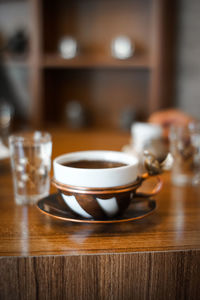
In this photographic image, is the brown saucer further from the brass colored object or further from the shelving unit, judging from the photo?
the shelving unit

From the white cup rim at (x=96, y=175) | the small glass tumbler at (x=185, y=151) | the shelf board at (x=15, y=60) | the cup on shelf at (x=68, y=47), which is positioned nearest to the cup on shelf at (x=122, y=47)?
the cup on shelf at (x=68, y=47)

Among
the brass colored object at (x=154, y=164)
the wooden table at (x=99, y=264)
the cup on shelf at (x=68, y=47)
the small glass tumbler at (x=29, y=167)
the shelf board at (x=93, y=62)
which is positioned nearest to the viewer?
the wooden table at (x=99, y=264)

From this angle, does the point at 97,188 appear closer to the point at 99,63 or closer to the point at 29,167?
the point at 29,167

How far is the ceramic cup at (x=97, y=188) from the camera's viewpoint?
2.10ft

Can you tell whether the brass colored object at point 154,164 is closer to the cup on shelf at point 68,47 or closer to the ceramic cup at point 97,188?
the ceramic cup at point 97,188

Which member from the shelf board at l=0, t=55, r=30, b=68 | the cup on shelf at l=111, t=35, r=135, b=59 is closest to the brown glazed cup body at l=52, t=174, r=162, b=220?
the cup on shelf at l=111, t=35, r=135, b=59

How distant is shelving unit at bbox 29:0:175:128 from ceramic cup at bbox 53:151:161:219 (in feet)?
7.50

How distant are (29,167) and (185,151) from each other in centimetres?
45

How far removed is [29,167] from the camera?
0.84 meters

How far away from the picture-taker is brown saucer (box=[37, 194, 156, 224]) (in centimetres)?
65

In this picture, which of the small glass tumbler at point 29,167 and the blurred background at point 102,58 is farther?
the blurred background at point 102,58

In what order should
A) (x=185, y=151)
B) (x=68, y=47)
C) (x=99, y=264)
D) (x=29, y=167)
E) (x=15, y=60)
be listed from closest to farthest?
(x=99, y=264) → (x=29, y=167) → (x=185, y=151) → (x=68, y=47) → (x=15, y=60)

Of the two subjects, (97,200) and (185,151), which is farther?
(185,151)

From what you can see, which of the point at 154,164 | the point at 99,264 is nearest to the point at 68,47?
the point at 154,164
